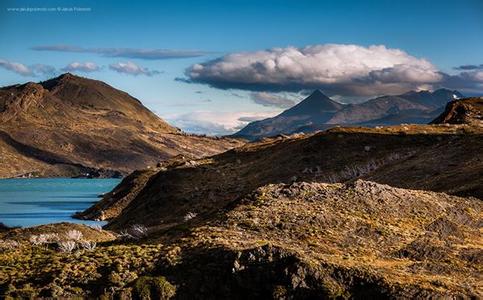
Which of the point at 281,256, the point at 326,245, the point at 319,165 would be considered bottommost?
the point at 319,165

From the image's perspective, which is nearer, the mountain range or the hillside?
the mountain range

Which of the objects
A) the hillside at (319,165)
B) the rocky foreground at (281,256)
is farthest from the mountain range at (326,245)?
the hillside at (319,165)

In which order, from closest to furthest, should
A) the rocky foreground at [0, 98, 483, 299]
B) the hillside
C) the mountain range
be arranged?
the mountain range → the rocky foreground at [0, 98, 483, 299] → the hillside

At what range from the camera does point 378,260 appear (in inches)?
1009

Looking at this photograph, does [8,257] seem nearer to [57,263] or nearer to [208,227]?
[57,263]

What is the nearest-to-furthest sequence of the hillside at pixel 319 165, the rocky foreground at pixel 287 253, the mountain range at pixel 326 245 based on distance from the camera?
the mountain range at pixel 326 245
the rocky foreground at pixel 287 253
the hillside at pixel 319 165

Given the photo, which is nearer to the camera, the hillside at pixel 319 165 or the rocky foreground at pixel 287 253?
the rocky foreground at pixel 287 253

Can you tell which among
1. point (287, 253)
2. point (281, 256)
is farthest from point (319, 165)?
point (281, 256)

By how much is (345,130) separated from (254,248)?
7520cm

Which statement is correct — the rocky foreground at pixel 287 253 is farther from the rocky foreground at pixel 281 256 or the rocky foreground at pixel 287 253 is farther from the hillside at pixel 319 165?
the hillside at pixel 319 165

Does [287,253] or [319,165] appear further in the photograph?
[319,165]

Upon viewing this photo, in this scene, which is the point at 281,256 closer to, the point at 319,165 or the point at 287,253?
the point at 287,253

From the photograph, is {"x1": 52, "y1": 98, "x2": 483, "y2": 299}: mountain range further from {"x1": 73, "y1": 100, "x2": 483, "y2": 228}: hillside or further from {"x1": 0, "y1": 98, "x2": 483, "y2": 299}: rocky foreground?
{"x1": 73, "y1": 100, "x2": 483, "y2": 228}: hillside

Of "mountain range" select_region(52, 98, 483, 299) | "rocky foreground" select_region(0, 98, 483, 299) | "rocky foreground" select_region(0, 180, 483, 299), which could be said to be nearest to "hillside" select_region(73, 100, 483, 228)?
"mountain range" select_region(52, 98, 483, 299)
